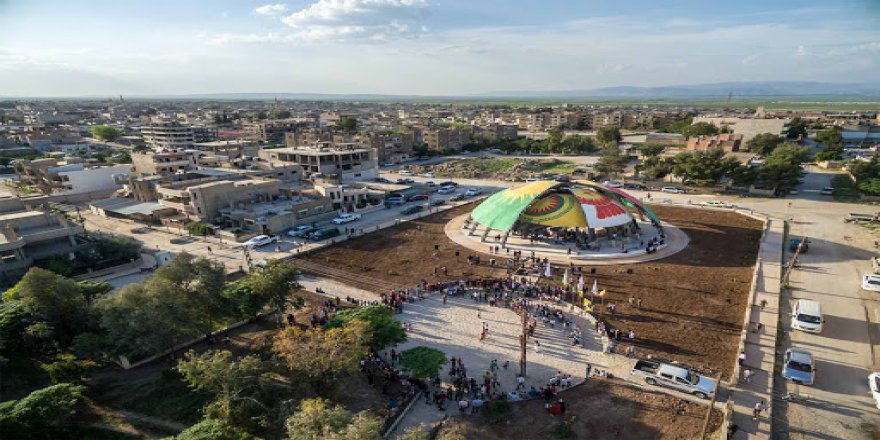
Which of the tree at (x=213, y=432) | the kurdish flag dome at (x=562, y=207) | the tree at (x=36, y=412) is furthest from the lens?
the kurdish flag dome at (x=562, y=207)

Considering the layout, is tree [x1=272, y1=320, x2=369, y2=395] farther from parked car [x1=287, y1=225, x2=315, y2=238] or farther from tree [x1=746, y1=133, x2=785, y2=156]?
tree [x1=746, y1=133, x2=785, y2=156]

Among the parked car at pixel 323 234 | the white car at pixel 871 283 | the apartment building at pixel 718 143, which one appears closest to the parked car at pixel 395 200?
the parked car at pixel 323 234

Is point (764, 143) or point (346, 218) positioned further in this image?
point (764, 143)

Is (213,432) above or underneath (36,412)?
above

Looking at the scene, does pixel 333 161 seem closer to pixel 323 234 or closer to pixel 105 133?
pixel 323 234

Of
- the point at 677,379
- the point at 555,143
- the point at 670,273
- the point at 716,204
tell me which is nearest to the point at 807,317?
the point at 670,273

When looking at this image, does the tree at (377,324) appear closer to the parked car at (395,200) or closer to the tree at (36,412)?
the tree at (36,412)
